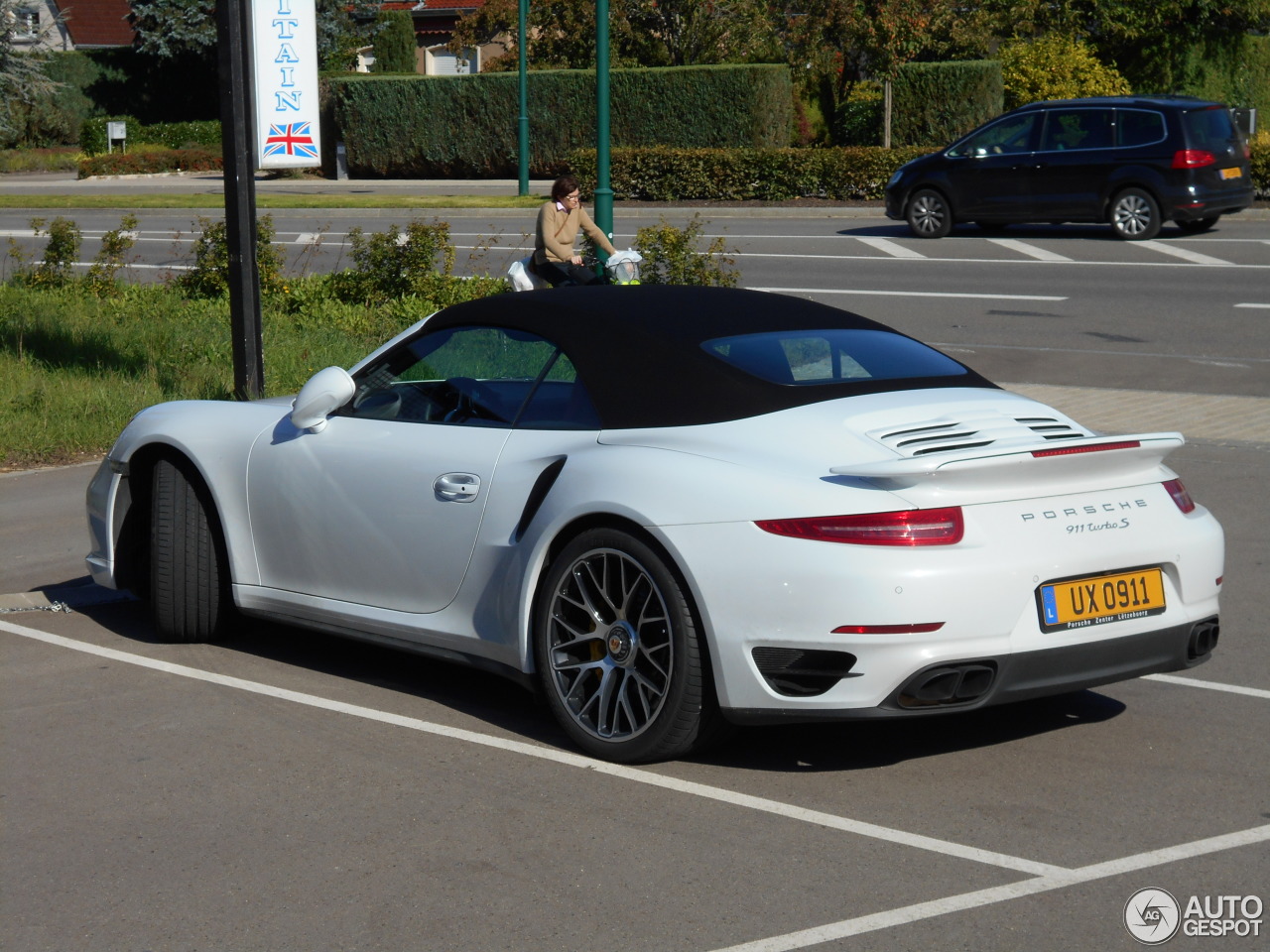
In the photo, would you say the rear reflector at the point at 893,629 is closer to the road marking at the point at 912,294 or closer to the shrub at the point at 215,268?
the shrub at the point at 215,268

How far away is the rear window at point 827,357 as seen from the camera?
5.04 metres

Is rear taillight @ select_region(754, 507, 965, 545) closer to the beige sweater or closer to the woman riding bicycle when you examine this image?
the woman riding bicycle

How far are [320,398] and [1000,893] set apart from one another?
2925mm

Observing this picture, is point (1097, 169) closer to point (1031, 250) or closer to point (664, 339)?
point (1031, 250)

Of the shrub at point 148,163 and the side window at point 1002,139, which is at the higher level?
the shrub at point 148,163

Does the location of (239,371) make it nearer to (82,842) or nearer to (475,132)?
(82,842)

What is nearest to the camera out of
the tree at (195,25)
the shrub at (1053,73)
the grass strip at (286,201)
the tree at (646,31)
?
the grass strip at (286,201)

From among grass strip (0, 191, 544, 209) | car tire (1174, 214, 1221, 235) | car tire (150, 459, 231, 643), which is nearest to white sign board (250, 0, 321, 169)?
car tire (150, 459, 231, 643)

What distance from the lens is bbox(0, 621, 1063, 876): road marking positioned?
411cm

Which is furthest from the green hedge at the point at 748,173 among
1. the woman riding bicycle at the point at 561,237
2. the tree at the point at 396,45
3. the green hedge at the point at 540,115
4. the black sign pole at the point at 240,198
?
the tree at the point at 396,45

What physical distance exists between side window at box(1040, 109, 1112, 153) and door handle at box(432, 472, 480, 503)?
62.8 feet

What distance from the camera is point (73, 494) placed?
8922 millimetres

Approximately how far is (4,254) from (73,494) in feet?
50.5

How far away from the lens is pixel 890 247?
902 inches
